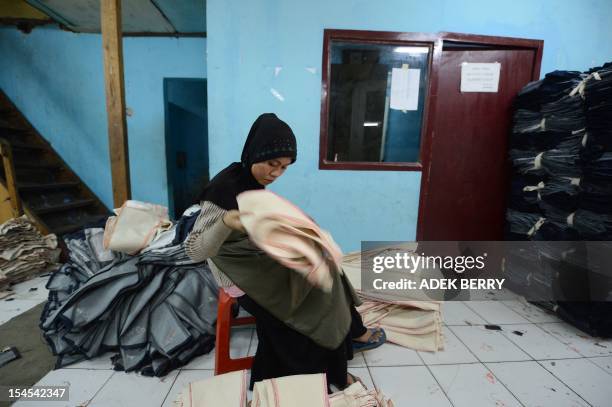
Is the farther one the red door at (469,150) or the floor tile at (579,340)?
the red door at (469,150)

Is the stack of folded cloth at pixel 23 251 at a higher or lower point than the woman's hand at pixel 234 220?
lower

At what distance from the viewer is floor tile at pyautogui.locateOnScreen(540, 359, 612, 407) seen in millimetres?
1233

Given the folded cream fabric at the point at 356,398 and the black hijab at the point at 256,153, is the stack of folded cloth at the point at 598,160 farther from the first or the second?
the black hijab at the point at 256,153

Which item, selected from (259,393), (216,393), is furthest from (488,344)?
(216,393)

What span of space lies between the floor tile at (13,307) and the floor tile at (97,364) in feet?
2.49

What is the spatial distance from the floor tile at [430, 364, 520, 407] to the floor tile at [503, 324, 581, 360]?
39 cm

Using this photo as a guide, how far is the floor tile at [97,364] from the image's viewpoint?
1.35 m

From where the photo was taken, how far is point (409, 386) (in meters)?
1.28

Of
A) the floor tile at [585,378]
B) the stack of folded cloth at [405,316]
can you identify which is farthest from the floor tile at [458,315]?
the floor tile at [585,378]

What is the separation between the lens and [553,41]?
2.11 meters

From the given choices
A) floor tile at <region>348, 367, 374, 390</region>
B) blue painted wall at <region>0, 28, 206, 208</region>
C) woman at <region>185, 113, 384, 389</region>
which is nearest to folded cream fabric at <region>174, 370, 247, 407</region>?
woman at <region>185, 113, 384, 389</region>

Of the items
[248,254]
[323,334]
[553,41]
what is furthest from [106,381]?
[553,41]

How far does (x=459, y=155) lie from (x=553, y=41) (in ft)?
3.47

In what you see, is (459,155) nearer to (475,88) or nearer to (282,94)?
(475,88)
